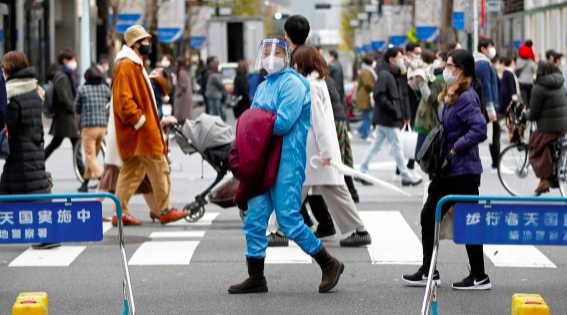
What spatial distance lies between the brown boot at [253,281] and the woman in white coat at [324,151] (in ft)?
4.70

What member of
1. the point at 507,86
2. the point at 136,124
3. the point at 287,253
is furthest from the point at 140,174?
the point at 507,86

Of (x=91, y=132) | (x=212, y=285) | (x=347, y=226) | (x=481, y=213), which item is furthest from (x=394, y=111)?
(x=481, y=213)

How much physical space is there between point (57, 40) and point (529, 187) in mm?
35118

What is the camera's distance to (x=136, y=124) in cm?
1045

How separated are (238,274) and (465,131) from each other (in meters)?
2.12

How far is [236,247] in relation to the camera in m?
9.83

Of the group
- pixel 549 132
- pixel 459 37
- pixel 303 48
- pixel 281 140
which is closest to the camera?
pixel 281 140

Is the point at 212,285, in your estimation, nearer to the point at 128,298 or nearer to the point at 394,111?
the point at 128,298

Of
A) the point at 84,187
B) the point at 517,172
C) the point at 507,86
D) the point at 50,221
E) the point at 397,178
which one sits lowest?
the point at 397,178

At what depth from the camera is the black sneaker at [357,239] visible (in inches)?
383

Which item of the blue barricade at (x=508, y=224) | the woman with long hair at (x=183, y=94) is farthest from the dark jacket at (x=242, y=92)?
the blue barricade at (x=508, y=224)

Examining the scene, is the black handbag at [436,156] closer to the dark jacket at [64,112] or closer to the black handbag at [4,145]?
the black handbag at [4,145]

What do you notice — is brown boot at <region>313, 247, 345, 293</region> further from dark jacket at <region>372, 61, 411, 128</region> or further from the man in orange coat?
dark jacket at <region>372, 61, 411, 128</region>

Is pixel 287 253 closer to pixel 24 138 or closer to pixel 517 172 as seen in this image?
pixel 24 138
